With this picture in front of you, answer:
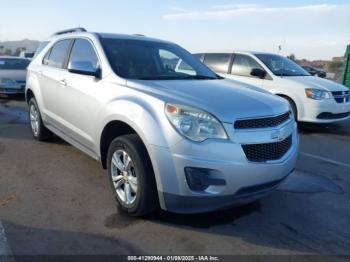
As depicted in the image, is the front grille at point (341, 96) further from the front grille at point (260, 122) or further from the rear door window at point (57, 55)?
the rear door window at point (57, 55)

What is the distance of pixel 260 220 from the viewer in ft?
12.8

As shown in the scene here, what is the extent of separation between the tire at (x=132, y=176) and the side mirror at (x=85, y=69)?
0.90 meters

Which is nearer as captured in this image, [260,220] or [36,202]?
[260,220]

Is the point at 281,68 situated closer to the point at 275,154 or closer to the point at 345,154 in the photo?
the point at 345,154

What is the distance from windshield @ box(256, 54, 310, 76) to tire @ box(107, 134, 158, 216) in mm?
5826

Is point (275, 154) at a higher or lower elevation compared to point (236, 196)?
higher

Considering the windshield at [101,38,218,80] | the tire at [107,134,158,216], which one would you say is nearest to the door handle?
the windshield at [101,38,218,80]

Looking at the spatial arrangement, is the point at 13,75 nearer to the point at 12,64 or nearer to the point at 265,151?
the point at 12,64

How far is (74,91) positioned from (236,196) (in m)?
2.50

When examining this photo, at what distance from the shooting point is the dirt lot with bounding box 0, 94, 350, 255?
337cm

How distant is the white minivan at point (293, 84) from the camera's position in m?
8.27

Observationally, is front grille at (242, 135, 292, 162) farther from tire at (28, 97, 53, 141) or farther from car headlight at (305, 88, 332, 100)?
car headlight at (305, 88, 332, 100)

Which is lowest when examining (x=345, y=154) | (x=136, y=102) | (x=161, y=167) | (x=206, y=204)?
(x=345, y=154)

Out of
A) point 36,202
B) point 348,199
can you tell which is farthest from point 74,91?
point 348,199
